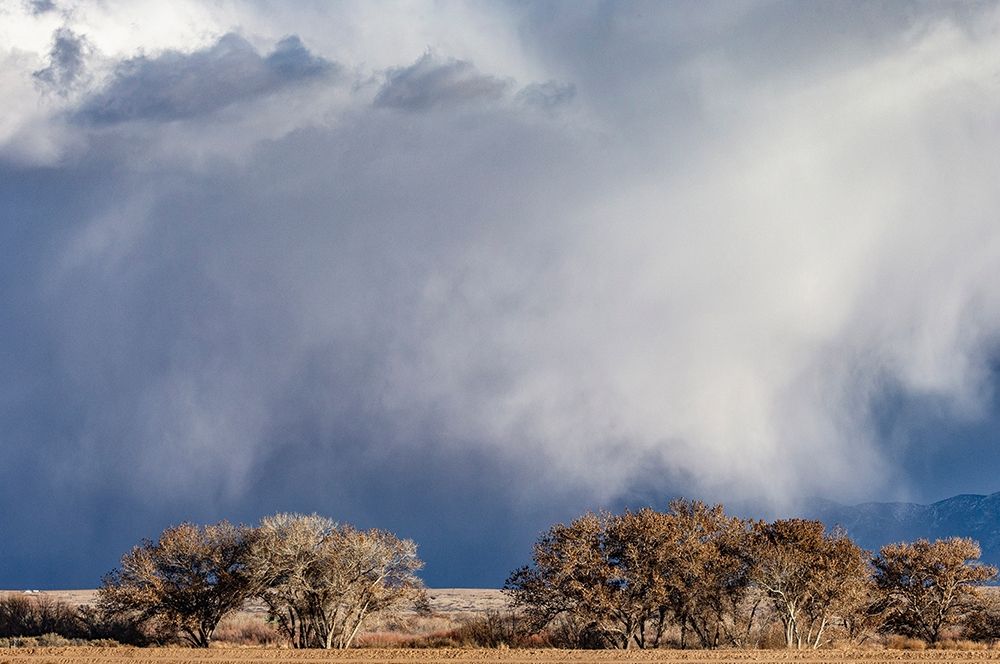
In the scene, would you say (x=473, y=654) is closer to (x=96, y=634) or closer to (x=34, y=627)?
(x=96, y=634)

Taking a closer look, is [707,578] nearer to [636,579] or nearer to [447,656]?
[636,579]

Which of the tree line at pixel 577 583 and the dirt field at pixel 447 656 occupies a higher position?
the tree line at pixel 577 583

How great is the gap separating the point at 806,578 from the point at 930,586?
1173 centimetres

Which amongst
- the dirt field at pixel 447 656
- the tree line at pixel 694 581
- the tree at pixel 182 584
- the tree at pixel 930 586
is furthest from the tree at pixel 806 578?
the tree at pixel 182 584

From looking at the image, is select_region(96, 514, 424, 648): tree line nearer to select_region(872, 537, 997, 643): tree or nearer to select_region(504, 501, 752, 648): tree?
select_region(504, 501, 752, 648): tree

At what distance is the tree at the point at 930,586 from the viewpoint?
2183 inches

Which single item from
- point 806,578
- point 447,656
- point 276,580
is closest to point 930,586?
point 806,578

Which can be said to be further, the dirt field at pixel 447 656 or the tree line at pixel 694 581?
the tree line at pixel 694 581

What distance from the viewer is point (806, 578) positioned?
49.5 metres

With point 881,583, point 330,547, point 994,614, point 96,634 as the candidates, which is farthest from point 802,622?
point 96,634

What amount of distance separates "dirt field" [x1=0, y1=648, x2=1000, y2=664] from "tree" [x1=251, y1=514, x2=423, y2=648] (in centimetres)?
470

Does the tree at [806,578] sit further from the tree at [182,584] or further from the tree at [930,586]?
the tree at [182,584]

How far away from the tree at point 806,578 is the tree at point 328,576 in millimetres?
18569

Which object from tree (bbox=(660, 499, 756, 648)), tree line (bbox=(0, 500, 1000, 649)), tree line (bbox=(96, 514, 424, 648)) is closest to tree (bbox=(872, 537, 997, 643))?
Result: tree line (bbox=(0, 500, 1000, 649))
